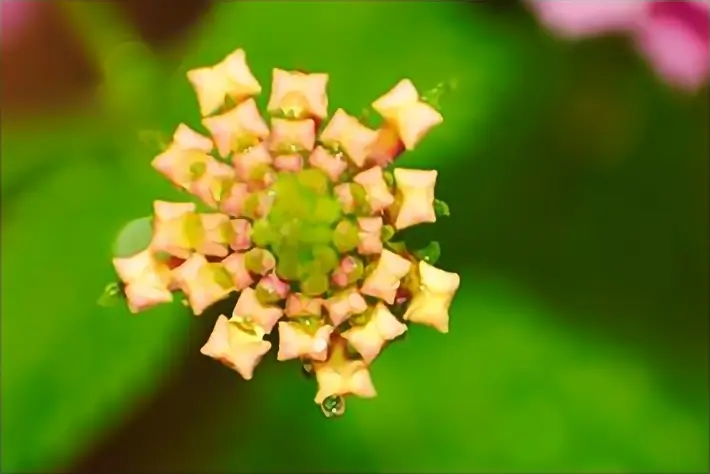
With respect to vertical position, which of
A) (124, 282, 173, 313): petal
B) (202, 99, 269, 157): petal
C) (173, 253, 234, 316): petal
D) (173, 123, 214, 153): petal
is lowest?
(124, 282, 173, 313): petal

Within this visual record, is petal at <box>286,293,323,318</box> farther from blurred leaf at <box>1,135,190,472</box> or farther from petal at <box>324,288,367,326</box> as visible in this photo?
blurred leaf at <box>1,135,190,472</box>

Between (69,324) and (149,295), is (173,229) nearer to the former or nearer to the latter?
(149,295)

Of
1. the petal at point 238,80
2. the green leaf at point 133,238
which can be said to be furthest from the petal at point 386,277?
the green leaf at point 133,238

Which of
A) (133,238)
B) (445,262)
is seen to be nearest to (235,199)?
(133,238)

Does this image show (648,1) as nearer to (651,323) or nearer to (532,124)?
(532,124)

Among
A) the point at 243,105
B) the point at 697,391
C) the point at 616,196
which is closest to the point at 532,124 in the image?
the point at 616,196

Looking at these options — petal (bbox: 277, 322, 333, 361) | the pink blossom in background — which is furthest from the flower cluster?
the pink blossom in background
